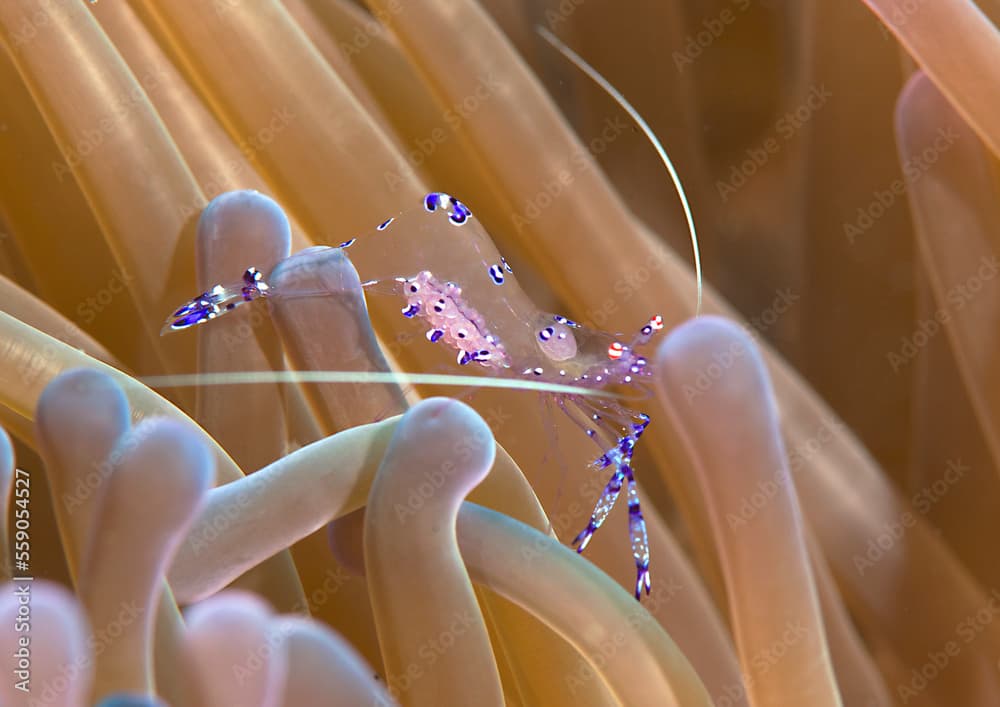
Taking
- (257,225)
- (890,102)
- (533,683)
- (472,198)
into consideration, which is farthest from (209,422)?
(890,102)

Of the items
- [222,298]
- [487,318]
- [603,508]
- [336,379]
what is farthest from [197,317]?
[603,508]

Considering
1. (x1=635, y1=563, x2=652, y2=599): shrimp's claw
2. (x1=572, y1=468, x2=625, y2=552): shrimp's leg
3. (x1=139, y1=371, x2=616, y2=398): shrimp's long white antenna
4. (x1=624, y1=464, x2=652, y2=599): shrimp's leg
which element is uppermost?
(x1=139, y1=371, x2=616, y2=398): shrimp's long white antenna

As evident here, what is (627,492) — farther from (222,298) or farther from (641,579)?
(222,298)

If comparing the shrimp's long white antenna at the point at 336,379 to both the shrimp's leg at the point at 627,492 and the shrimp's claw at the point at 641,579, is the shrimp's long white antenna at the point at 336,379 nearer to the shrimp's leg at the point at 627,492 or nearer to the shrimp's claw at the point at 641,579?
the shrimp's leg at the point at 627,492

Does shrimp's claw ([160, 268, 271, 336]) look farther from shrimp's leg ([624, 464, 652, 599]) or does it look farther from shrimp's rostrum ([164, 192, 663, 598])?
shrimp's leg ([624, 464, 652, 599])

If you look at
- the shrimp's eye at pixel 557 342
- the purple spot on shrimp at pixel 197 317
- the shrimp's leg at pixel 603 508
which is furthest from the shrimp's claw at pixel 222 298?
the shrimp's leg at pixel 603 508

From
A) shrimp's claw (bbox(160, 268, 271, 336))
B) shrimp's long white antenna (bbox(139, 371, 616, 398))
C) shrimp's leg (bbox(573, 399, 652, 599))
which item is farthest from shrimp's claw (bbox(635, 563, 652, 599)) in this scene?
shrimp's claw (bbox(160, 268, 271, 336))

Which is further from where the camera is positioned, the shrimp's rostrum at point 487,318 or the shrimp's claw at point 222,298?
the shrimp's rostrum at point 487,318
